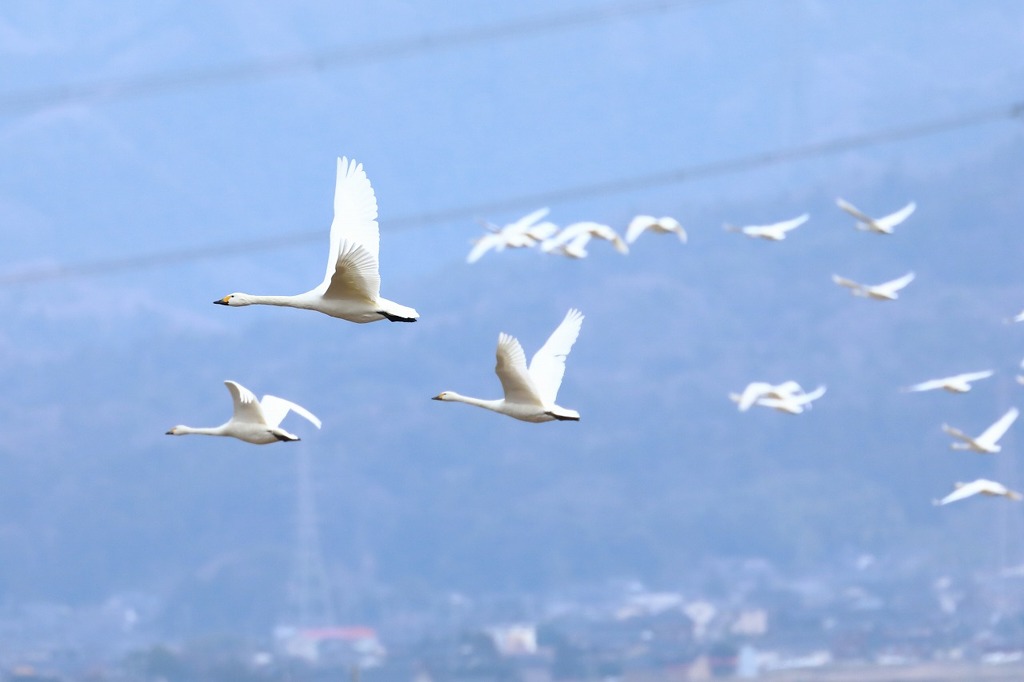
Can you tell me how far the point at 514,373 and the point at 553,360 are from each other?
1.27 m

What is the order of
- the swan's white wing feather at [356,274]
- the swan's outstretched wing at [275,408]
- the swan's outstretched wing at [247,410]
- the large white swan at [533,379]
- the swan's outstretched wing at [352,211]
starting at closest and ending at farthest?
1. the swan's white wing feather at [356,274]
2. the swan's outstretched wing at [352,211]
3. the large white swan at [533,379]
4. the swan's outstretched wing at [247,410]
5. the swan's outstretched wing at [275,408]

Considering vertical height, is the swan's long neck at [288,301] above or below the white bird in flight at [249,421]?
above

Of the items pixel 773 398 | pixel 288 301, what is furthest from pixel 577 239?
pixel 288 301

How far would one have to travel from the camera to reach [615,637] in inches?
4230

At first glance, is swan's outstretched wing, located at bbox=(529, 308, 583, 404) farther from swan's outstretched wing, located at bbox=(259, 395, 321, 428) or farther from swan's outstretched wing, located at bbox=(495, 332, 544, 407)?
swan's outstretched wing, located at bbox=(259, 395, 321, 428)

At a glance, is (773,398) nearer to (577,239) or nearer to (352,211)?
(577,239)

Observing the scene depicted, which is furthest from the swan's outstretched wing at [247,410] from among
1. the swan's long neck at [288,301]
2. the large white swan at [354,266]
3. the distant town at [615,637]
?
the distant town at [615,637]

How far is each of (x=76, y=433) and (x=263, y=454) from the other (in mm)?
10852

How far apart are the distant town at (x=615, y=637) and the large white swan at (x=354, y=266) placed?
3118 inches

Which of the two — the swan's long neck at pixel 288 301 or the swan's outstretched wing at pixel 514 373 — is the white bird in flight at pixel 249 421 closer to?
the swan's long neck at pixel 288 301

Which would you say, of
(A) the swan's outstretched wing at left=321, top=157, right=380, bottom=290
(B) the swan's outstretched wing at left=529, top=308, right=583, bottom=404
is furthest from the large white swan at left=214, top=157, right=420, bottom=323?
(B) the swan's outstretched wing at left=529, top=308, right=583, bottom=404

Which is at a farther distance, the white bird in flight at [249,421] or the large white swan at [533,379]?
the white bird in flight at [249,421]

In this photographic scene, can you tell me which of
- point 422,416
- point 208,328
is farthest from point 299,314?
point 422,416

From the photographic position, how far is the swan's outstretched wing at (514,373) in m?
17.8
